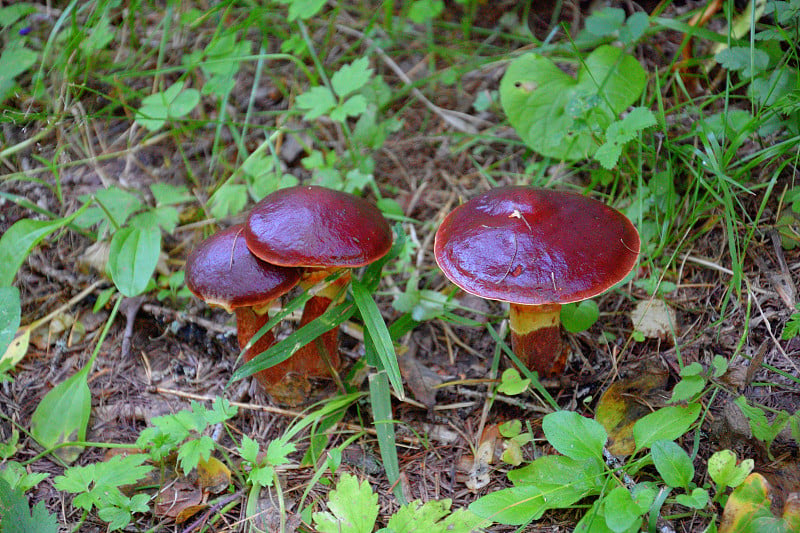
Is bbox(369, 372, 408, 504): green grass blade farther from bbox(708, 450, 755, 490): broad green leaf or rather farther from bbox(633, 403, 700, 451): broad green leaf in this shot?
bbox(708, 450, 755, 490): broad green leaf

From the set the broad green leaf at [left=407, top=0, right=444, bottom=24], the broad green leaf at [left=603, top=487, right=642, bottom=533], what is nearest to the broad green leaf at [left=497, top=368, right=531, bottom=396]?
the broad green leaf at [left=603, top=487, right=642, bottom=533]

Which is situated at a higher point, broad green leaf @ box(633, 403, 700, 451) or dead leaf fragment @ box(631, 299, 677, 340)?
broad green leaf @ box(633, 403, 700, 451)

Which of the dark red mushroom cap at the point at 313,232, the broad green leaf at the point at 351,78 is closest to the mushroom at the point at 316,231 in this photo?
the dark red mushroom cap at the point at 313,232

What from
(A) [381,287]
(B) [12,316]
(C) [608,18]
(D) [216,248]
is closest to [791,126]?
(C) [608,18]

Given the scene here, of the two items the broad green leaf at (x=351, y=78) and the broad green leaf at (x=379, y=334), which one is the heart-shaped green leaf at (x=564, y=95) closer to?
the broad green leaf at (x=351, y=78)

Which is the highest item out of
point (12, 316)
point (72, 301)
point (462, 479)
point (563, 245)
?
point (563, 245)

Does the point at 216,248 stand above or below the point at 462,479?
above

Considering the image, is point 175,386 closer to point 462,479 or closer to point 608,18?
point 462,479
